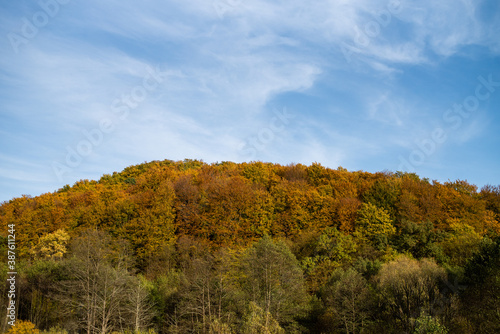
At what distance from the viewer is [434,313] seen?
32312 millimetres

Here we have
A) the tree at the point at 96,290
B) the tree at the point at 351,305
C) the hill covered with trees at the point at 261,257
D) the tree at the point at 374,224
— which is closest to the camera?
the hill covered with trees at the point at 261,257

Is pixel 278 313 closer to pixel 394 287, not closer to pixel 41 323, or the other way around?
pixel 394 287

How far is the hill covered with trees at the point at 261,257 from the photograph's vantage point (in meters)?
35.0

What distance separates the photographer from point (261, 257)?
4128 cm

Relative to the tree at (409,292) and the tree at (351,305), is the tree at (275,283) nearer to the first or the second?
the tree at (351,305)

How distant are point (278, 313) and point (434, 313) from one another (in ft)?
46.0

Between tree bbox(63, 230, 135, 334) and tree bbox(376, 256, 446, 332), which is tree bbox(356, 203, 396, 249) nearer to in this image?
tree bbox(376, 256, 446, 332)

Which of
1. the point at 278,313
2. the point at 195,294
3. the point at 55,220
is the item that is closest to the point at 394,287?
the point at 278,313

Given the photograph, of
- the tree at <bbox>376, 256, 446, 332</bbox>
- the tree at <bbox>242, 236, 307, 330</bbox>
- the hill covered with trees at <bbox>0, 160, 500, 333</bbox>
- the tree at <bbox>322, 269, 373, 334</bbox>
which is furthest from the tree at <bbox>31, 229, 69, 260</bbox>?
the tree at <bbox>376, 256, 446, 332</bbox>

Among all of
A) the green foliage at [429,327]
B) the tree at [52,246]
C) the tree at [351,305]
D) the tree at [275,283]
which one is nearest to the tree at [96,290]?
the tree at [275,283]

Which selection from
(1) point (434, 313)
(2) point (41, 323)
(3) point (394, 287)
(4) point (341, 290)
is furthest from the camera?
(2) point (41, 323)

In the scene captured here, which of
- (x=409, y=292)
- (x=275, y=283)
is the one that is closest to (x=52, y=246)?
(x=275, y=283)

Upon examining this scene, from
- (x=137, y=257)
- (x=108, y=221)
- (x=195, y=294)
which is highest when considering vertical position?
(x=108, y=221)

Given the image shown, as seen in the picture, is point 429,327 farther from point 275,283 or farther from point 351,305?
point 275,283
